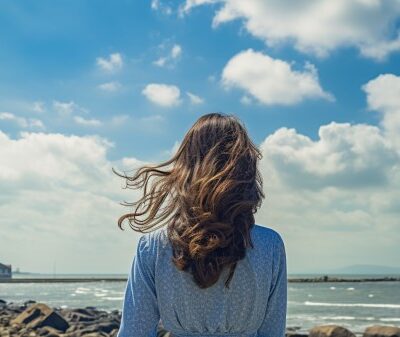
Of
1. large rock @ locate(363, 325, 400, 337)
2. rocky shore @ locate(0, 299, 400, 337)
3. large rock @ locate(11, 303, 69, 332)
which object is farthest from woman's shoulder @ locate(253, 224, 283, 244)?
large rock @ locate(11, 303, 69, 332)

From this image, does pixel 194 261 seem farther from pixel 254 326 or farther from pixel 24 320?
pixel 24 320

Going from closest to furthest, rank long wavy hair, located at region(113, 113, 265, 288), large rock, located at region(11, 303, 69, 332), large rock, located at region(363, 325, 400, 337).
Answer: long wavy hair, located at region(113, 113, 265, 288) < large rock, located at region(363, 325, 400, 337) < large rock, located at region(11, 303, 69, 332)

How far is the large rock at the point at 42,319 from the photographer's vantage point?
56.2 ft

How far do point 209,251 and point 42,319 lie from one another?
16.6m

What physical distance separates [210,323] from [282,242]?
345 mm

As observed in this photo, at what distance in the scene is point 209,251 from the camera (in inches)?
69.0

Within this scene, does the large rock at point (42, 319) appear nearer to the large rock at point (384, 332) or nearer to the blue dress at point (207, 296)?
the large rock at point (384, 332)

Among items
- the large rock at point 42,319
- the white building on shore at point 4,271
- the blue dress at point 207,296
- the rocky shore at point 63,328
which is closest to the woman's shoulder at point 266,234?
the blue dress at point 207,296

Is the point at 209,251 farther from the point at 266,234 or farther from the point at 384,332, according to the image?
the point at 384,332

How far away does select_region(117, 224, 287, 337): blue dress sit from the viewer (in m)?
1.80

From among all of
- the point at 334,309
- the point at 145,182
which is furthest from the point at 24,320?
the point at 334,309

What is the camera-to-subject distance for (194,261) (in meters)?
1.78

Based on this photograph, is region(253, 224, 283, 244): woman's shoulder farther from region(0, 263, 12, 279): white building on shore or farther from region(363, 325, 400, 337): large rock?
region(0, 263, 12, 279): white building on shore

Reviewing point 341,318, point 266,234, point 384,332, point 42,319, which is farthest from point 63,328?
point 266,234
